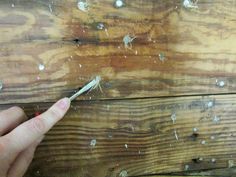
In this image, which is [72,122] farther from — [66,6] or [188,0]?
[188,0]

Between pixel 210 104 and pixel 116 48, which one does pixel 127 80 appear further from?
pixel 210 104

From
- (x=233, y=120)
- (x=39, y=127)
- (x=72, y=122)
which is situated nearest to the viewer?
(x=39, y=127)

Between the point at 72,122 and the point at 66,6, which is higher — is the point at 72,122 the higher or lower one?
the lower one

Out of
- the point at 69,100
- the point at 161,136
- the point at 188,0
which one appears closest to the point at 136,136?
the point at 161,136

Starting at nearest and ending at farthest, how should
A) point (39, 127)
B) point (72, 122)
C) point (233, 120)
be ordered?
point (39, 127), point (72, 122), point (233, 120)

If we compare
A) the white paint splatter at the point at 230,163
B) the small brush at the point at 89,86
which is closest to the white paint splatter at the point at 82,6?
the small brush at the point at 89,86

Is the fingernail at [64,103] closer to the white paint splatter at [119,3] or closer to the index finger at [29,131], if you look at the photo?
the index finger at [29,131]

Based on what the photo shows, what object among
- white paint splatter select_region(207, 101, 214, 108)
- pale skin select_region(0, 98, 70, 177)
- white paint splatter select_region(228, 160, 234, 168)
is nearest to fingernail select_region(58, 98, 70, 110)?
pale skin select_region(0, 98, 70, 177)
